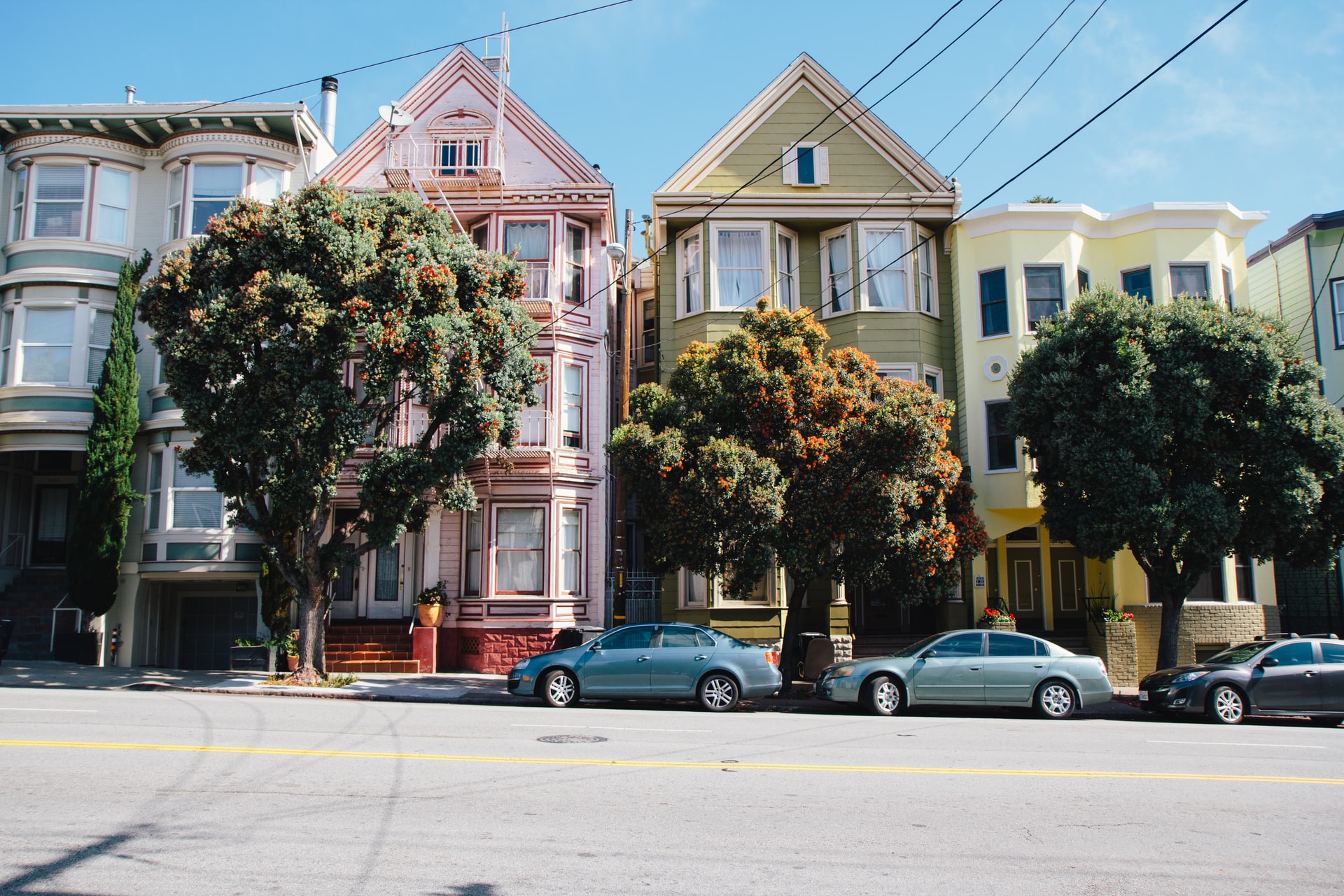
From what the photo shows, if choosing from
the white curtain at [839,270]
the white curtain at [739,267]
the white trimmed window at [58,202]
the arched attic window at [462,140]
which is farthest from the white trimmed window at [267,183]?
the white curtain at [839,270]

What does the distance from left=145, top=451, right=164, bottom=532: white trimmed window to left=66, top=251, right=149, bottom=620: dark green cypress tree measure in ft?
2.05

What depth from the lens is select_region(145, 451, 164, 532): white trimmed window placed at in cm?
2227

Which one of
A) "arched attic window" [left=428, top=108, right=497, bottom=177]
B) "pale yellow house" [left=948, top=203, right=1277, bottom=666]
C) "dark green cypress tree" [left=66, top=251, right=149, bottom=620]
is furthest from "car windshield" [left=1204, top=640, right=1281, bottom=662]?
"dark green cypress tree" [left=66, top=251, right=149, bottom=620]

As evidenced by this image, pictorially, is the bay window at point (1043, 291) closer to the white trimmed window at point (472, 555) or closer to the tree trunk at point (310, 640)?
the white trimmed window at point (472, 555)

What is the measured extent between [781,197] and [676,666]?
1291 cm

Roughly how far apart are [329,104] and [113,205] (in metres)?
6.58

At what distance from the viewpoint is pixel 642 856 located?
6500mm

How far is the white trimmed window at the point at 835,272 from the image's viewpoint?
23.9 metres

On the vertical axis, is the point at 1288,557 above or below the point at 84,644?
above

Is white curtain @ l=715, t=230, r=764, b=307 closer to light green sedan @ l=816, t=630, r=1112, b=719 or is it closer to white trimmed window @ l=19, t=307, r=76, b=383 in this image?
light green sedan @ l=816, t=630, r=1112, b=719

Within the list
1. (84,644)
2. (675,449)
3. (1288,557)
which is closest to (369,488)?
(675,449)

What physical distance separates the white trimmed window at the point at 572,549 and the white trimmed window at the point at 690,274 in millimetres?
5687

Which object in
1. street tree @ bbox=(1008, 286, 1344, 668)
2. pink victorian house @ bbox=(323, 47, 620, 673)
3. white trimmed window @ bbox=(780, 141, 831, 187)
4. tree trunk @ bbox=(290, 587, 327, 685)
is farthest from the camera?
white trimmed window @ bbox=(780, 141, 831, 187)

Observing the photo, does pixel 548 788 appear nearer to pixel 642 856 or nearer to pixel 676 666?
pixel 642 856
